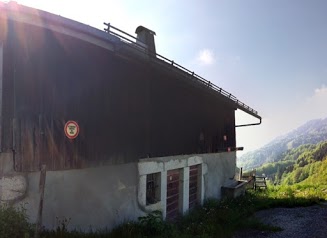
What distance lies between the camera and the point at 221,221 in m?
10.7

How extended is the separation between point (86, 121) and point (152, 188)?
12.7ft

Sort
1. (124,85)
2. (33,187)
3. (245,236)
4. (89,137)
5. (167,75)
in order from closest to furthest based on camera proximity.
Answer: (33,187) → (89,137) → (124,85) → (245,236) → (167,75)

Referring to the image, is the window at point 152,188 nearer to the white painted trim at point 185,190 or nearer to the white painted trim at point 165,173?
the white painted trim at point 165,173

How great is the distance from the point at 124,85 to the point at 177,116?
3.53m

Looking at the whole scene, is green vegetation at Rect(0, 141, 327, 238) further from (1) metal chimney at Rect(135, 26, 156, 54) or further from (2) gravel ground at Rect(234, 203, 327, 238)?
(1) metal chimney at Rect(135, 26, 156, 54)

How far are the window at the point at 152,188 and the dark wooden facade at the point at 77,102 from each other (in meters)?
0.80

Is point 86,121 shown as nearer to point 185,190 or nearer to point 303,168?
point 185,190

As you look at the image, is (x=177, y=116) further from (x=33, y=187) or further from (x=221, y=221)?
(x=33, y=187)

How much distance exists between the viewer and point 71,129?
22.6 ft

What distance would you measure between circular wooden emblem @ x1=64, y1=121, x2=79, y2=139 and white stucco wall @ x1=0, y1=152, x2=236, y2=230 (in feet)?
2.62

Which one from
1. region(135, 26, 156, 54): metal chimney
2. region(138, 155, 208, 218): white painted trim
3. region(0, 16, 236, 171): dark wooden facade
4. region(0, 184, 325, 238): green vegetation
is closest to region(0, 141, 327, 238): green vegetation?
region(0, 184, 325, 238): green vegetation

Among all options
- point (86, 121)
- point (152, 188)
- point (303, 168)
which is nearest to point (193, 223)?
point (152, 188)

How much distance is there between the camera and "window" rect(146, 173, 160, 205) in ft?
32.6

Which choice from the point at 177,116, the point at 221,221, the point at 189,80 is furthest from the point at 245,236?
the point at 189,80
